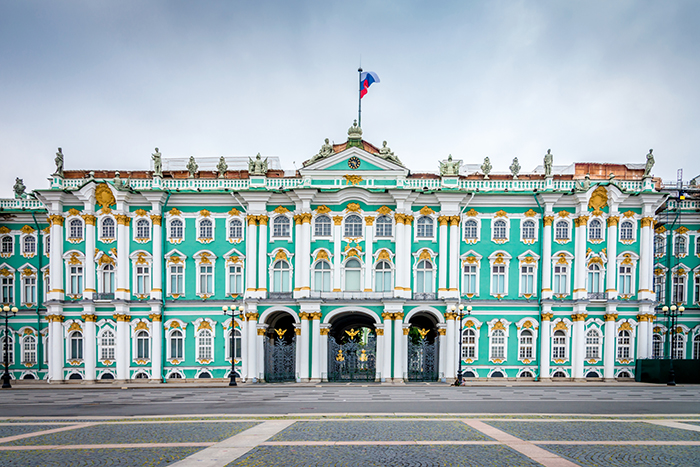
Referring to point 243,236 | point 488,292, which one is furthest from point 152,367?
point 488,292

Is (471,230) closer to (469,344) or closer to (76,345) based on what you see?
(469,344)

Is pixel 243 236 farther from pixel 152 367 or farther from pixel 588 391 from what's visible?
pixel 588 391

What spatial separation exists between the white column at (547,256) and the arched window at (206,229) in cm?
2692

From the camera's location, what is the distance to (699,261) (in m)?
43.1

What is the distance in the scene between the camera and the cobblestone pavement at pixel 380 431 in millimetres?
14695

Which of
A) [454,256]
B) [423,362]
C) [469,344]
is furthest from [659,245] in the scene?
[423,362]

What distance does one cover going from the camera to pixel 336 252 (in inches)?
1571

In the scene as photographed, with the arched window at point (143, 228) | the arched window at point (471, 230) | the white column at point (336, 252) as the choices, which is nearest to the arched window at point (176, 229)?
the arched window at point (143, 228)

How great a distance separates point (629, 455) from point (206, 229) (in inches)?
1356

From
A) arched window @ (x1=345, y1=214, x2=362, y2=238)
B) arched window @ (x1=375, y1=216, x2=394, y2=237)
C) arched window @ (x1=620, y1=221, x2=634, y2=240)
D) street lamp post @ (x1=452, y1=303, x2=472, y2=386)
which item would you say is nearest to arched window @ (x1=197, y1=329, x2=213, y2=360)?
arched window @ (x1=345, y1=214, x2=362, y2=238)

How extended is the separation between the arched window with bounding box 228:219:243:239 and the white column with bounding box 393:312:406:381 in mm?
14165

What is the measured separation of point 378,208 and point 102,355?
81.5 feet

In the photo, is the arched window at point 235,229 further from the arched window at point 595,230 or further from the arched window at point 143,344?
the arched window at point 595,230

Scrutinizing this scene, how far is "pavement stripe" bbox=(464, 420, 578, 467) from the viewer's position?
11992 millimetres
